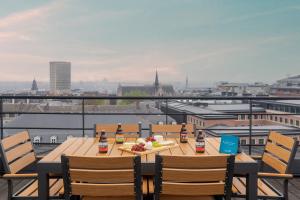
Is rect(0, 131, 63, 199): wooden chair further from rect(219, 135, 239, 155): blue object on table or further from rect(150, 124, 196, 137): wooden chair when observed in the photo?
rect(219, 135, 239, 155): blue object on table

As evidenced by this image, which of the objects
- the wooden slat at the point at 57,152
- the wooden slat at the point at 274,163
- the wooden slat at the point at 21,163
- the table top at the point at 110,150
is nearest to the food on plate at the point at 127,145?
the table top at the point at 110,150

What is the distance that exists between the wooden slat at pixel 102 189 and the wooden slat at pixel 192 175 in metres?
0.24

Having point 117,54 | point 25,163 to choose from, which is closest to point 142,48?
point 117,54

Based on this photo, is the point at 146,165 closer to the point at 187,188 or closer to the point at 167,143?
the point at 187,188

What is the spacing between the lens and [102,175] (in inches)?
88.1

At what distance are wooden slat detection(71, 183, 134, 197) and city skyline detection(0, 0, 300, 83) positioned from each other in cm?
1397

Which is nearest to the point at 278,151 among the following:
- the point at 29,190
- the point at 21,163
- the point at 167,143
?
the point at 167,143

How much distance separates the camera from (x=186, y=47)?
33.7 m

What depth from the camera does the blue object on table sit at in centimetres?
283

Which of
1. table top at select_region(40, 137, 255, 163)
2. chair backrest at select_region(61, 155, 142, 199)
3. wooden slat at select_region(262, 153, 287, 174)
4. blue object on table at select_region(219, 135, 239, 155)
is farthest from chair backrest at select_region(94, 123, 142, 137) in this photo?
chair backrest at select_region(61, 155, 142, 199)

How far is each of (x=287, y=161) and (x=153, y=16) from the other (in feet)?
84.0

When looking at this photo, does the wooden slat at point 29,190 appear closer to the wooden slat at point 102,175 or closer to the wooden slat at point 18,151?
the wooden slat at point 18,151

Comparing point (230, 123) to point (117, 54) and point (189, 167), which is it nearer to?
point (189, 167)

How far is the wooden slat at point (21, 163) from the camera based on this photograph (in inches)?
115
